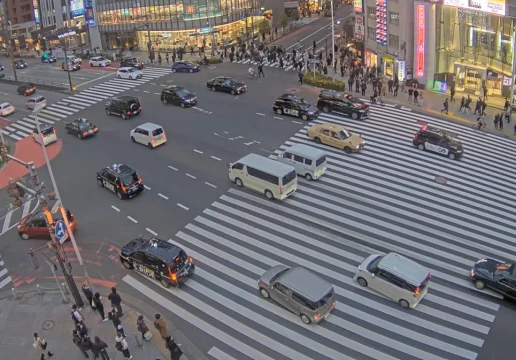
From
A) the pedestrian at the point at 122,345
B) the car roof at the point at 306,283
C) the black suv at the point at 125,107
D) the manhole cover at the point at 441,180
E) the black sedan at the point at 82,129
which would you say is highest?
the black suv at the point at 125,107

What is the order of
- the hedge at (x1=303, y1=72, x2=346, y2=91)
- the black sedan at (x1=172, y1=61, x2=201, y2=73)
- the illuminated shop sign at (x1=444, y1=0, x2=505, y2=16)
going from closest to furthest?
the illuminated shop sign at (x1=444, y1=0, x2=505, y2=16)
the hedge at (x1=303, y1=72, x2=346, y2=91)
the black sedan at (x1=172, y1=61, x2=201, y2=73)

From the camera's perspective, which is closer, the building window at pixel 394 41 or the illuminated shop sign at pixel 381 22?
the building window at pixel 394 41

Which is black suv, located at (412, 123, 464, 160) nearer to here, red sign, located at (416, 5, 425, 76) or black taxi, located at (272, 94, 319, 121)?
black taxi, located at (272, 94, 319, 121)

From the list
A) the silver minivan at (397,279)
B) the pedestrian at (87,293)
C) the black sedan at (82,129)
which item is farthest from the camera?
the black sedan at (82,129)

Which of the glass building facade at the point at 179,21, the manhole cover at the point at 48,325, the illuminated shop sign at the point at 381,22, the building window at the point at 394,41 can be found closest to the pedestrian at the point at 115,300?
the manhole cover at the point at 48,325

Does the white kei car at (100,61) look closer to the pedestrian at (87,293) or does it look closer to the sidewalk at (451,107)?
the sidewalk at (451,107)

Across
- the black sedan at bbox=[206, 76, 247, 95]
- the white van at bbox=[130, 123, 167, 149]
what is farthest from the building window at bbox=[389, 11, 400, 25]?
the white van at bbox=[130, 123, 167, 149]
